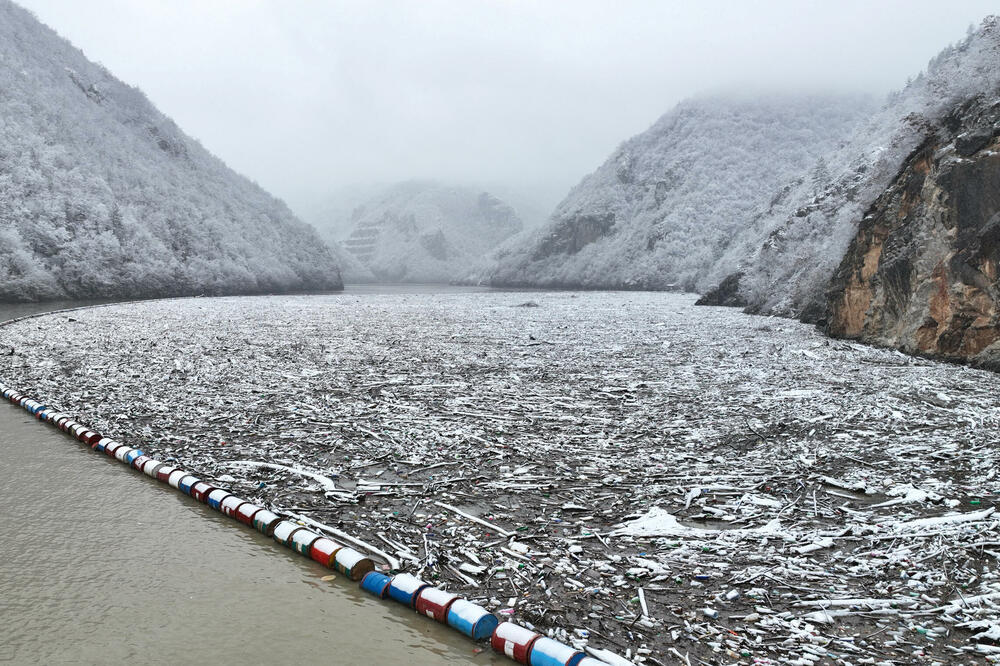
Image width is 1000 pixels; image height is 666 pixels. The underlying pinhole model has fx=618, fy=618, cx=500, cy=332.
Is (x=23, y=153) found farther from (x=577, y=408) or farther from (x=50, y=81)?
(x=577, y=408)

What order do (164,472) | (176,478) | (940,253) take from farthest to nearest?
(940,253) → (164,472) → (176,478)

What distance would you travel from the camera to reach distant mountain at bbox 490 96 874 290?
4697 inches

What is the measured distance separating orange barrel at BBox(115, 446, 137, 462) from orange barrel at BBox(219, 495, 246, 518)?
234cm

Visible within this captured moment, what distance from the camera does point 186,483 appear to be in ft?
21.4

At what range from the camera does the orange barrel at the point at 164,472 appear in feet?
22.4

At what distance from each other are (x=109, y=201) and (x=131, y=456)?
70252 mm

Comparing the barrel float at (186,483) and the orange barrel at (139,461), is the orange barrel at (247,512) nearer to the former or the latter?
the barrel float at (186,483)

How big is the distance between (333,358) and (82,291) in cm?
4757

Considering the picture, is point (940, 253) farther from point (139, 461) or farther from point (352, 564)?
point (139, 461)

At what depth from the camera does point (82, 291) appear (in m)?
51.9

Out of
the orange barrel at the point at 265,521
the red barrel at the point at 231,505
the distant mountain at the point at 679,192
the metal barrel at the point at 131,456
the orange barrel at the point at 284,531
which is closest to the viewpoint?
the orange barrel at the point at 284,531

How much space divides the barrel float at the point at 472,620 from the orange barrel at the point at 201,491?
3.35 meters

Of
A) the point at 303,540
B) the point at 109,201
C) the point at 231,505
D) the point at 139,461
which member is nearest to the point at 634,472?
the point at 303,540

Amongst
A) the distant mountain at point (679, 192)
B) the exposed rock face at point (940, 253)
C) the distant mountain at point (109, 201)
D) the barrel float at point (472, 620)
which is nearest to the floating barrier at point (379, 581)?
the barrel float at point (472, 620)
